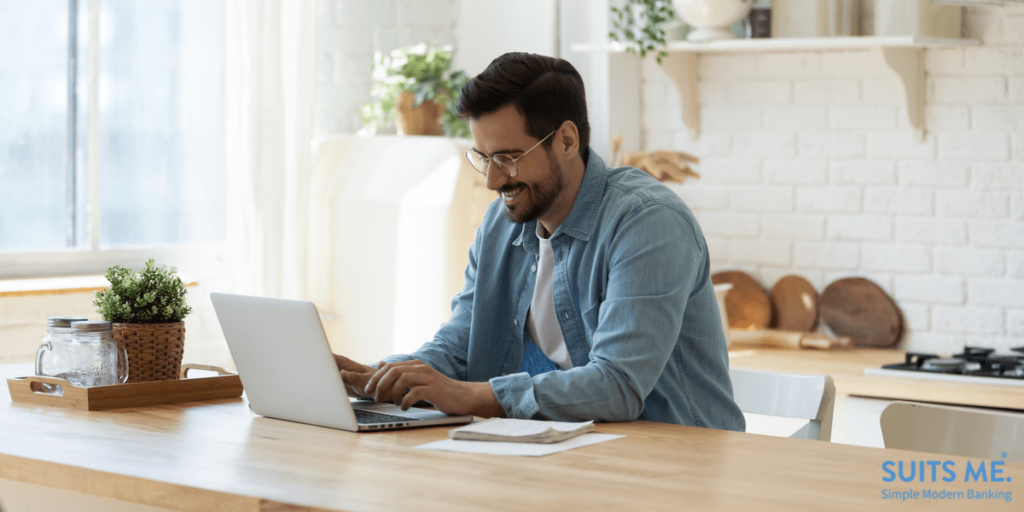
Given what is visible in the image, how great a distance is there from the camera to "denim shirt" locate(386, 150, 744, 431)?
1693 mm

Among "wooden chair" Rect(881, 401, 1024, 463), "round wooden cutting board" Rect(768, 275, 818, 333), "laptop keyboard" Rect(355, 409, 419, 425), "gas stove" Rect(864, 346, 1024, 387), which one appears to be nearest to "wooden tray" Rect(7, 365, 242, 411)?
"laptop keyboard" Rect(355, 409, 419, 425)

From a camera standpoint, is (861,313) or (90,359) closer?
(90,359)

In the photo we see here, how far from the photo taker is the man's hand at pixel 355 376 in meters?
1.79

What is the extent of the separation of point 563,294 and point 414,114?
174cm

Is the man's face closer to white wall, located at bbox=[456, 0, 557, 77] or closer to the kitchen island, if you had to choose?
the kitchen island

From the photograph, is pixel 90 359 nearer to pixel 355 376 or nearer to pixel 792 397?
pixel 355 376

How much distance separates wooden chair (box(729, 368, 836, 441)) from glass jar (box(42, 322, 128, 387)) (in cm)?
107

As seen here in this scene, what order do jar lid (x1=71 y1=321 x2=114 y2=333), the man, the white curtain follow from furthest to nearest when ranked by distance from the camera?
the white curtain < jar lid (x1=71 y1=321 x2=114 y2=333) < the man

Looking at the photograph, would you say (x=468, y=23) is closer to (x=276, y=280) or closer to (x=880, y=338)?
(x=276, y=280)

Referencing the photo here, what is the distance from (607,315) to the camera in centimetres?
175

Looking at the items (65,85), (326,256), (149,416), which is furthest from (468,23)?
(149,416)

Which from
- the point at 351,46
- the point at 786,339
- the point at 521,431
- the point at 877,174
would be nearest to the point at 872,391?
the point at 786,339

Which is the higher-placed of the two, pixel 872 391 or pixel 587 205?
pixel 587 205

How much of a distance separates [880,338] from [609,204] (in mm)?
1694
